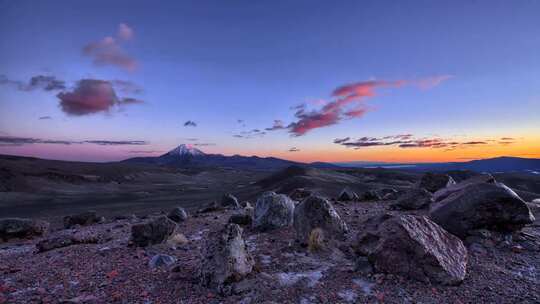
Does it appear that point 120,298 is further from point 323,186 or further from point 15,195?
point 15,195

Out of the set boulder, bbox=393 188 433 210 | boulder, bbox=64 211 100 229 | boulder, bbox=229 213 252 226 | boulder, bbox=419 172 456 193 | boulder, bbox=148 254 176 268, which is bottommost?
boulder, bbox=64 211 100 229

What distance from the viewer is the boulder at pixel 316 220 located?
8234 mm

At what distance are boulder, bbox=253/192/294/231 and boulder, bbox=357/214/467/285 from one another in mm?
3920

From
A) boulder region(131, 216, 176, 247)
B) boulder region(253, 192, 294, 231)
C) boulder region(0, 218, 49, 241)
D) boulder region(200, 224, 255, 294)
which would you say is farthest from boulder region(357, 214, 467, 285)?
boulder region(0, 218, 49, 241)

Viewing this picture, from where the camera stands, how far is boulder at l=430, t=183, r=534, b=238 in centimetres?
734

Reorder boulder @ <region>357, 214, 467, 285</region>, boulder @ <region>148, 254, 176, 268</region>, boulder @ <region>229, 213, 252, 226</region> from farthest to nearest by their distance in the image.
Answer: boulder @ <region>229, 213, 252, 226</region> → boulder @ <region>148, 254, 176, 268</region> → boulder @ <region>357, 214, 467, 285</region>

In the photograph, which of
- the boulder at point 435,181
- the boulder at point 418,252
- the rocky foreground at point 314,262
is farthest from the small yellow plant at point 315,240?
the boulder at point 435,181

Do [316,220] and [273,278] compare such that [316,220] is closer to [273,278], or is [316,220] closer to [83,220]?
[273,278]

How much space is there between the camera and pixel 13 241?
41.8ft

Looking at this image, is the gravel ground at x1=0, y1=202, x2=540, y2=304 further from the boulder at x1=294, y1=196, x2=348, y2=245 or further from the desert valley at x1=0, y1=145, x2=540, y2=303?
the boulder at x1=294, y1=196, x2=348, y2=245

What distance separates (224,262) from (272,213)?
432 centimetres

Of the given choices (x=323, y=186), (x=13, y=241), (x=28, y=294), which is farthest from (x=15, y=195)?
(x=28, y=294)

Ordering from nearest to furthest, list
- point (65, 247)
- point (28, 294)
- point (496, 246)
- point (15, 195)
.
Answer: point (28, 294)
point (496, 246)
point (65, 247)
point (15, 195)

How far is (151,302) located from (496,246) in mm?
8394
